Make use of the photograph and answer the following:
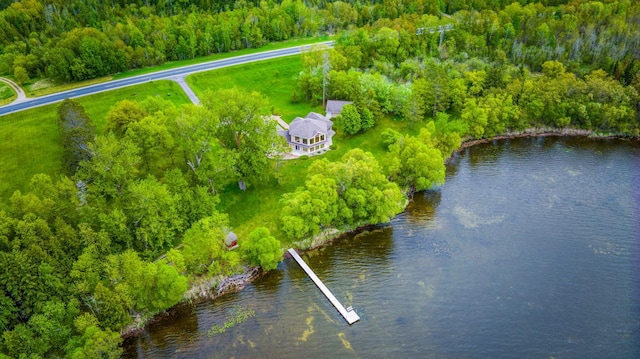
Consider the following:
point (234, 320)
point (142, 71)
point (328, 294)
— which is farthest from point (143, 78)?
point (328, 294)

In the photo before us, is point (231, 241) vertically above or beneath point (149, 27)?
beneath

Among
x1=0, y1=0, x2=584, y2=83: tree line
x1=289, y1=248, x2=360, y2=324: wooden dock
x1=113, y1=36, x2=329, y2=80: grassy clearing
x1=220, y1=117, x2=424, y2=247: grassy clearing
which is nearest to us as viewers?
x1=289, y1=248, x2=360, y2=324: wooden dock

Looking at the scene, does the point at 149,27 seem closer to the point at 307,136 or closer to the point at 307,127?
the point at 307,127

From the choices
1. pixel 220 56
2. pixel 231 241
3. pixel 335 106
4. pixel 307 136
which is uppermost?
pixel 220 56

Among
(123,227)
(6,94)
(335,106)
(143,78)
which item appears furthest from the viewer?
(143,78)

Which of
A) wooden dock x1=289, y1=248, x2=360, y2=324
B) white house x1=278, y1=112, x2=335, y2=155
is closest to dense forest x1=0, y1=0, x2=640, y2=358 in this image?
wooden dock x1=289, y1=248, x2=360, y2=324

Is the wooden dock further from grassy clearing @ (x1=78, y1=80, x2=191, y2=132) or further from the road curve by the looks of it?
the road curve

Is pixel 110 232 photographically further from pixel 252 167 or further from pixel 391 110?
pixel 391 110
